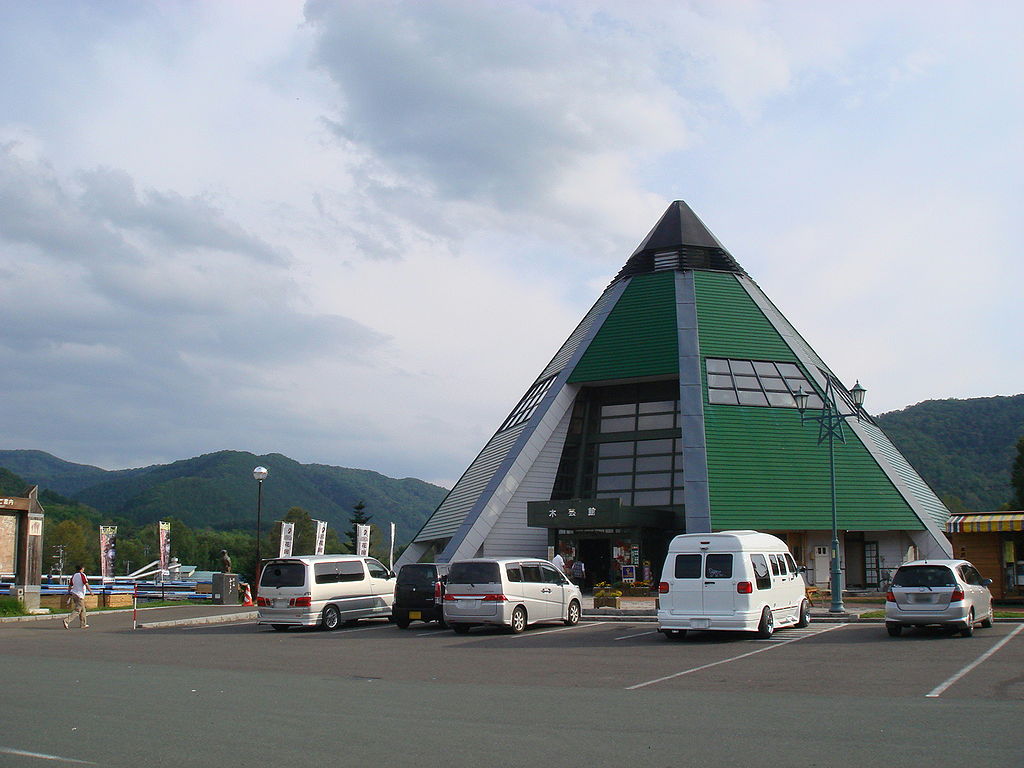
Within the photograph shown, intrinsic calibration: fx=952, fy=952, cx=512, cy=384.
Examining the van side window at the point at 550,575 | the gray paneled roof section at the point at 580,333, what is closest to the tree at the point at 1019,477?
the gray paneled roof section at the point at 580,333

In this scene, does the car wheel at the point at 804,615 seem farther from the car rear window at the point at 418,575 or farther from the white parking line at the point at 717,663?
the car rear window at the point at 418,575

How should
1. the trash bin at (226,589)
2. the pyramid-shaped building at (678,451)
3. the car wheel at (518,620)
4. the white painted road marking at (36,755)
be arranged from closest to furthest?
the white painted road marking at (36,755), the car wheel at (518,620), the pyramid-shaped building at (678,451), the trash bin at (226,589)

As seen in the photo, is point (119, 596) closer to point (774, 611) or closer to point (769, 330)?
point (774, 611)

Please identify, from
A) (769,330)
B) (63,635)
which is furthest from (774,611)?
(769,330)

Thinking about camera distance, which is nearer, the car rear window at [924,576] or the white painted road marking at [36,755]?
the white painted road marking at [36,755]

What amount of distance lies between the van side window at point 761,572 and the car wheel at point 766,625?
44 cm

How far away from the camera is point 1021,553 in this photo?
2673 centimetres

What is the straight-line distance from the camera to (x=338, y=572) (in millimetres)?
23672

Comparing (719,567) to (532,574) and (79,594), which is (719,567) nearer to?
(532,574)

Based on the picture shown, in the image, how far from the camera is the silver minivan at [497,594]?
2056 cm

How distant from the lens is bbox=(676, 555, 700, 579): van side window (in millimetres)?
18297

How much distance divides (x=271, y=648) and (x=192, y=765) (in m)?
11.4

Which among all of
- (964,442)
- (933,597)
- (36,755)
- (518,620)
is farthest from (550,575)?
(964,442)

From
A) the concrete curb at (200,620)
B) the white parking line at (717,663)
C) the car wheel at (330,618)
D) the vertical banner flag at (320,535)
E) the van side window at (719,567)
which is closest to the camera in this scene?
the white parking line at (717,663)
